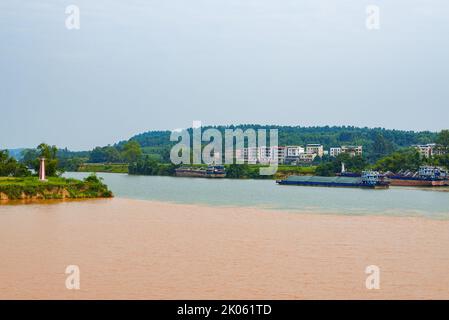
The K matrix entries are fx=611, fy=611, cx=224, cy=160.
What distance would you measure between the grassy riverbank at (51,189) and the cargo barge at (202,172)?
3121cm

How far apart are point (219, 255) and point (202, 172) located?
1880 inches

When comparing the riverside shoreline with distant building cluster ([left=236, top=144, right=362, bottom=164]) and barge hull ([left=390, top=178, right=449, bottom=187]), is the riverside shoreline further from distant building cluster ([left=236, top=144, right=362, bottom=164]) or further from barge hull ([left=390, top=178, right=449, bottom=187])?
distant building cluster ([left=236, top=144, right=362, bottom=164])

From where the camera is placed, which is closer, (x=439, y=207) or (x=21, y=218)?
(x=21, y=218)

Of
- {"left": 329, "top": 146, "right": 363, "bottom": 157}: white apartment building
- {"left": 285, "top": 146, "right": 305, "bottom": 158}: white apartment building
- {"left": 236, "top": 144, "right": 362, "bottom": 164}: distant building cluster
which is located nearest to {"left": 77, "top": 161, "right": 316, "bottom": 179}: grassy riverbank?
{"left": 329, "top": 146, "right": 363, "bottom": 157}: white apartment building

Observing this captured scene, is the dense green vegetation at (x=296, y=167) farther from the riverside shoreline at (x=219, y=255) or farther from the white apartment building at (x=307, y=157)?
the riverside shoreline at (x=219, y=255)

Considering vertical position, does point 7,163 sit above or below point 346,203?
above

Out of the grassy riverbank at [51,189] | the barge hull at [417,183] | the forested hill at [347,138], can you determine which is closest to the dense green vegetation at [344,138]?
the forested hill at [347,138]

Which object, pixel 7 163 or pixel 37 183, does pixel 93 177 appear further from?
pixel 7 163

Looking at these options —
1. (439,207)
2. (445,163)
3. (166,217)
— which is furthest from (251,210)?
(445,163)

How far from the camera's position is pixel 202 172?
6022 centimetres

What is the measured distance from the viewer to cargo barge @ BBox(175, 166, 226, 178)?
193 ft
